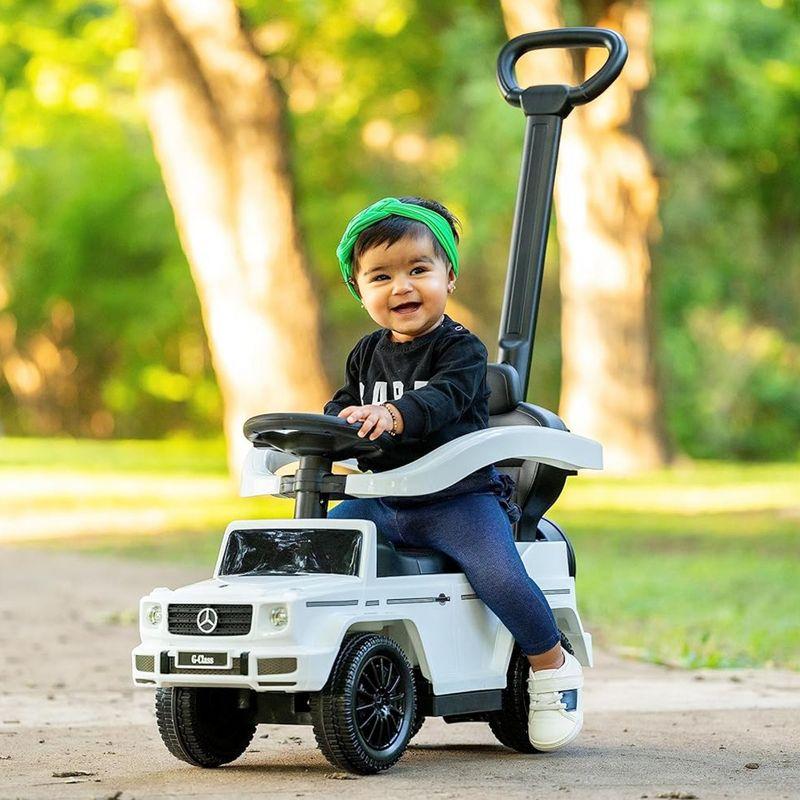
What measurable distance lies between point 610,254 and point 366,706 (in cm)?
1887

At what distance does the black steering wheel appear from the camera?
15.8 ft

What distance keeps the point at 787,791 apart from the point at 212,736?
1.58 meters

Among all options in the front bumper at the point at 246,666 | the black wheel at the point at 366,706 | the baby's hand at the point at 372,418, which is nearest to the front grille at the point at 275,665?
the front bumper at the point at 246,666

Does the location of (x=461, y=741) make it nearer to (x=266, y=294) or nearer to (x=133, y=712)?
(x=133, y=712)

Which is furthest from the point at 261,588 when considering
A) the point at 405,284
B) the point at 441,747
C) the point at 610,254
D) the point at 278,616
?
the point at 610,254

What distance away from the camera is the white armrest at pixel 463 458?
4852mm

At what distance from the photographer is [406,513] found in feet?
16.7

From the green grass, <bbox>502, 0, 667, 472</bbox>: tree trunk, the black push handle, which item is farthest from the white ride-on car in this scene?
<bbox>502, 0, 667, 472</bbox>: tree trunk

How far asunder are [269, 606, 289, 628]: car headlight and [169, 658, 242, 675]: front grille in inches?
5.3

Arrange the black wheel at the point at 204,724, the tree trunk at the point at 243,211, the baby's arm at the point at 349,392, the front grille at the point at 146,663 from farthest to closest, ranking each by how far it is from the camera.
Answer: the tree trunk at the point at 243,211, the baby's arm at the point at 349,392, the black wheel at the point at 204,724, the front grille at the point at 146,663

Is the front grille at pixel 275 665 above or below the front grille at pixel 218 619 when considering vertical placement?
below

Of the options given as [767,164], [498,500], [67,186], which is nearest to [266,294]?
[498,500]

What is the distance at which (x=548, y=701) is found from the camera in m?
5.28

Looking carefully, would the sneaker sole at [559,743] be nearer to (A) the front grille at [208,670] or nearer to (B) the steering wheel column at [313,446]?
(B) the steering wheel column at [313,446]
